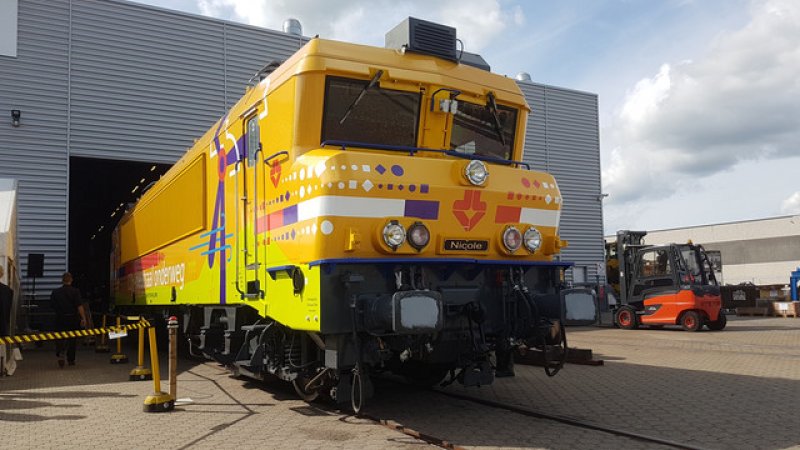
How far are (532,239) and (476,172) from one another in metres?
0.93

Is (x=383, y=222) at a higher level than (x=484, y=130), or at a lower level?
lower

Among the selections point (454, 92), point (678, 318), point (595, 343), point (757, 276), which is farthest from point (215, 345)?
point (757, 276)

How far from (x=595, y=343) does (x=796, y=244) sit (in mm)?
35907

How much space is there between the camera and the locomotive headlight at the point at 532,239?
20.3ft

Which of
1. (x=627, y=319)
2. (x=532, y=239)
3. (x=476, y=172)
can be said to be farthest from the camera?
Answer: (x=627, y=319)

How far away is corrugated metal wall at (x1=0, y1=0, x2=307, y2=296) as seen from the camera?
15648 mm

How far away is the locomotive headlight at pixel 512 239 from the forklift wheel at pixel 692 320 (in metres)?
12.8

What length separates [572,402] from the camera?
7.06m

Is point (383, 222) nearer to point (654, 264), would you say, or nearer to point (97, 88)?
point (97, 88)

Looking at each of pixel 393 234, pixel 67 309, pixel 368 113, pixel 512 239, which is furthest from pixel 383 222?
pixel 67 309

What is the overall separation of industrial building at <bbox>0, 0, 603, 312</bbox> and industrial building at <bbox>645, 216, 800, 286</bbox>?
36.6 m

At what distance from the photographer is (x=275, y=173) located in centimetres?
604

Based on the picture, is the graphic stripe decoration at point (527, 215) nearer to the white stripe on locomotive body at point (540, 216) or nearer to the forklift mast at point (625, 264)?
the white stripe on locomotive body at point (540, 216)

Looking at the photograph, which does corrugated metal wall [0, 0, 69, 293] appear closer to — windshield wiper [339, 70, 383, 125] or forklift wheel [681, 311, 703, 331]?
windshield wiper [339, 70, 383, 125]
